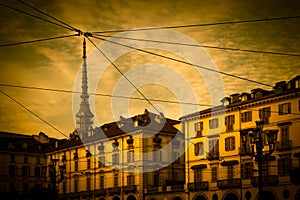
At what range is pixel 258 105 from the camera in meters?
47.9

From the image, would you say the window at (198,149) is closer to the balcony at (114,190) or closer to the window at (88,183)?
the balcony at (114,190)

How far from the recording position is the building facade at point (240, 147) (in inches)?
1780

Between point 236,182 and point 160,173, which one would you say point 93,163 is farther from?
point 236,182

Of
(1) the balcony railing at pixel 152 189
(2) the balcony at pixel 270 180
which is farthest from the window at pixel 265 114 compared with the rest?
(1) the balcony railing at pixel 152 189

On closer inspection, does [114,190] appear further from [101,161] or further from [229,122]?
[229,122]

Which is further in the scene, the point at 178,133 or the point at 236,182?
the point at 178,133

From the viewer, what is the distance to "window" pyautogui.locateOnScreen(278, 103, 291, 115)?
45375mm

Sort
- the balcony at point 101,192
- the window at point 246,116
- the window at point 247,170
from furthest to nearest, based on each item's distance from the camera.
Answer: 1. the balcony at point 101,192
2. the window at point 246,116
3. the window at point 247,170

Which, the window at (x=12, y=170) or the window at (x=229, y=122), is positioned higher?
the window at (x=229, y=122)

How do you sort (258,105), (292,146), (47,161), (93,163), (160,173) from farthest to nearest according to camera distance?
(47,161), (93,163), (160,173), (258,105), (292,146)

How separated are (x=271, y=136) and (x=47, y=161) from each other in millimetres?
57686

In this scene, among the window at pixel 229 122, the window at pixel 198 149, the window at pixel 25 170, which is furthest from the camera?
the window at pixel 25 170

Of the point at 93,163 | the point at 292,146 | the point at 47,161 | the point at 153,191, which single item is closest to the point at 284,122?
the point at 292,146

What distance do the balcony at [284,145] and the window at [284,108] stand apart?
2.40 metres
